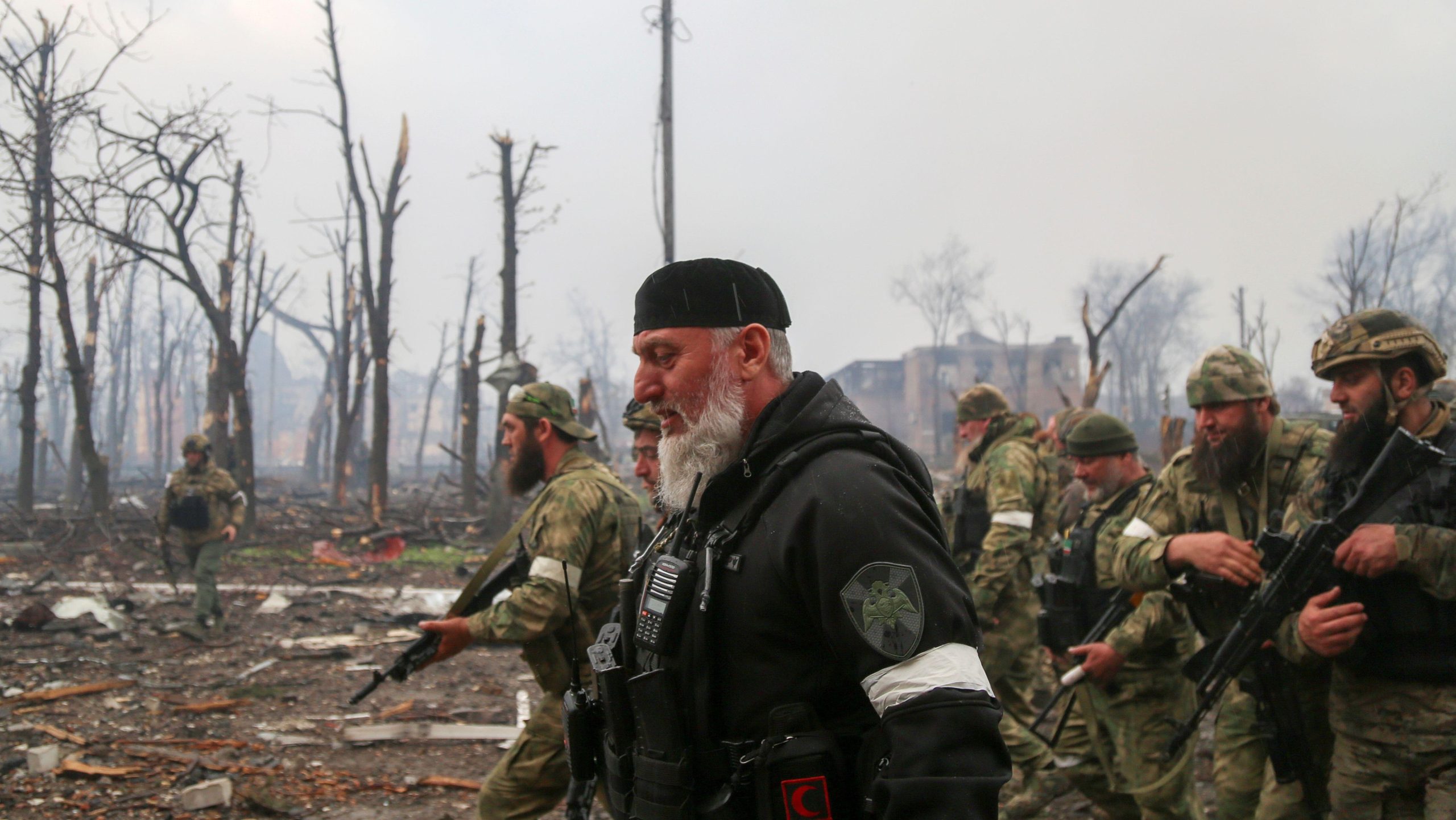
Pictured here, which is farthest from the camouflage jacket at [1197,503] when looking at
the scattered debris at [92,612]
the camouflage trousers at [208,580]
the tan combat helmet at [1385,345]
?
the scattered debris at [92,612]

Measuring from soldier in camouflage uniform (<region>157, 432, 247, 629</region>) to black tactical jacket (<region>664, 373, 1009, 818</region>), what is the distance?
9.51m

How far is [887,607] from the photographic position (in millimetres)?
1588

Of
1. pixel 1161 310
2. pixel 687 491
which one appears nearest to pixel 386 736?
pixel 687 491

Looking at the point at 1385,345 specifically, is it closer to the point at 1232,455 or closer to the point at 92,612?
the point at 1232,455

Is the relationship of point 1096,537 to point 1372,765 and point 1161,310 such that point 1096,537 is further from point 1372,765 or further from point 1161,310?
point 1161,310

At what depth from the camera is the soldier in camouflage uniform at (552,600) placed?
3.68m

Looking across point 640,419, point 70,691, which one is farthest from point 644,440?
point 70,691

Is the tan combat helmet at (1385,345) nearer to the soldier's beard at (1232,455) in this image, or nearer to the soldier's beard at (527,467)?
the soldier's beard at (1232,455)

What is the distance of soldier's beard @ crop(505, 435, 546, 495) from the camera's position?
4.46 metres

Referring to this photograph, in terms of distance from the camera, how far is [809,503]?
1708 millimetres

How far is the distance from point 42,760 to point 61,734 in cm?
76

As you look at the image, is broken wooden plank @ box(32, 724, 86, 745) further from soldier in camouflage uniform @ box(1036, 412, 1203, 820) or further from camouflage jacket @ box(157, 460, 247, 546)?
soldier in camouflage uniform @ box(1036, 412, 1203, 820)

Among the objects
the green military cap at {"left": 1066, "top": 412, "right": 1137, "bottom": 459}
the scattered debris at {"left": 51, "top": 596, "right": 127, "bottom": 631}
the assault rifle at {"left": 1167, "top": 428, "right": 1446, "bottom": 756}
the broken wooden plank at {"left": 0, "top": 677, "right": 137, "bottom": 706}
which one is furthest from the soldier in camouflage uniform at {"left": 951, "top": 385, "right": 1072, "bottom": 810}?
the scattered debris at {"left": 51, "top": 596, "right": 127, "bottom": 631}

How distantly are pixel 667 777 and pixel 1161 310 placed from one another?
213 feet
